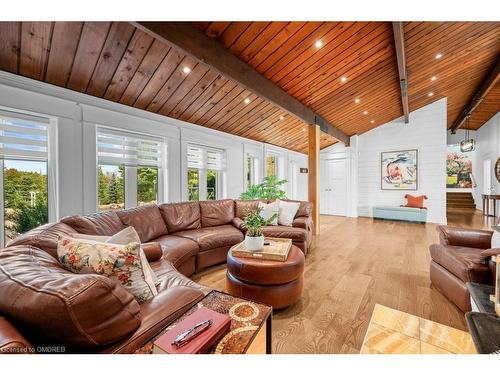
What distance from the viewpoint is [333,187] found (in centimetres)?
779

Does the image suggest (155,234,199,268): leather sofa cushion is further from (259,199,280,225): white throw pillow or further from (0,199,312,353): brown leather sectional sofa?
(259,199,280,225): white throw pillow

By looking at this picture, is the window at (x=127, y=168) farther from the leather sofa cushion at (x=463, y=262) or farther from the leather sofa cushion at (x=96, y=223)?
the leather sofa cushion at (x=463, y=262)

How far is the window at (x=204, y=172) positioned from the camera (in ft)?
14.6

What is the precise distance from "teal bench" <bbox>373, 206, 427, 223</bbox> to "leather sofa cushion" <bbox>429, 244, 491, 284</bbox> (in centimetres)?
448

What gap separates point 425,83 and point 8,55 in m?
6.87

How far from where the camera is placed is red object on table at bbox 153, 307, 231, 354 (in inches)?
30.8

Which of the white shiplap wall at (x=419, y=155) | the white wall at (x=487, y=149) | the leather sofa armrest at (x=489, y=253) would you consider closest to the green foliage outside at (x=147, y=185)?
the leather sofa armrest at (x=489, y=253)

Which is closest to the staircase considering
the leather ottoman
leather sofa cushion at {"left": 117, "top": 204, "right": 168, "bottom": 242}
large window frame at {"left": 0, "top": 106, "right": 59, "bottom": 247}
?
the leather ottoman

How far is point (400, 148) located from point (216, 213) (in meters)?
6.27

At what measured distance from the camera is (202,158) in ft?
15.1

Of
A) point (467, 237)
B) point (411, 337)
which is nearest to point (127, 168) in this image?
point (411, 337)

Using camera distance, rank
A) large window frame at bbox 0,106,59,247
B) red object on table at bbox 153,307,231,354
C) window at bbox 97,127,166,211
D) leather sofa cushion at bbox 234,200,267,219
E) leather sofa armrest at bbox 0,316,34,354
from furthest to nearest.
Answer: leather sofa cushion at bbox 234,200,267,219 < window at bbox 97,127,166,211 < large window frame at bbox 0,106,59,247 < red object on table at bbox 153,307,231,354 < leather sofa armrest at bbox 0,316,34,354

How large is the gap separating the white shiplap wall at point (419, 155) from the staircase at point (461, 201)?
396cm

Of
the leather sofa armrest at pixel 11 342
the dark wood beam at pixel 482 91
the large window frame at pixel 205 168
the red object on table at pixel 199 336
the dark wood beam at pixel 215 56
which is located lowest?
the red object on table at pixel 199 336
